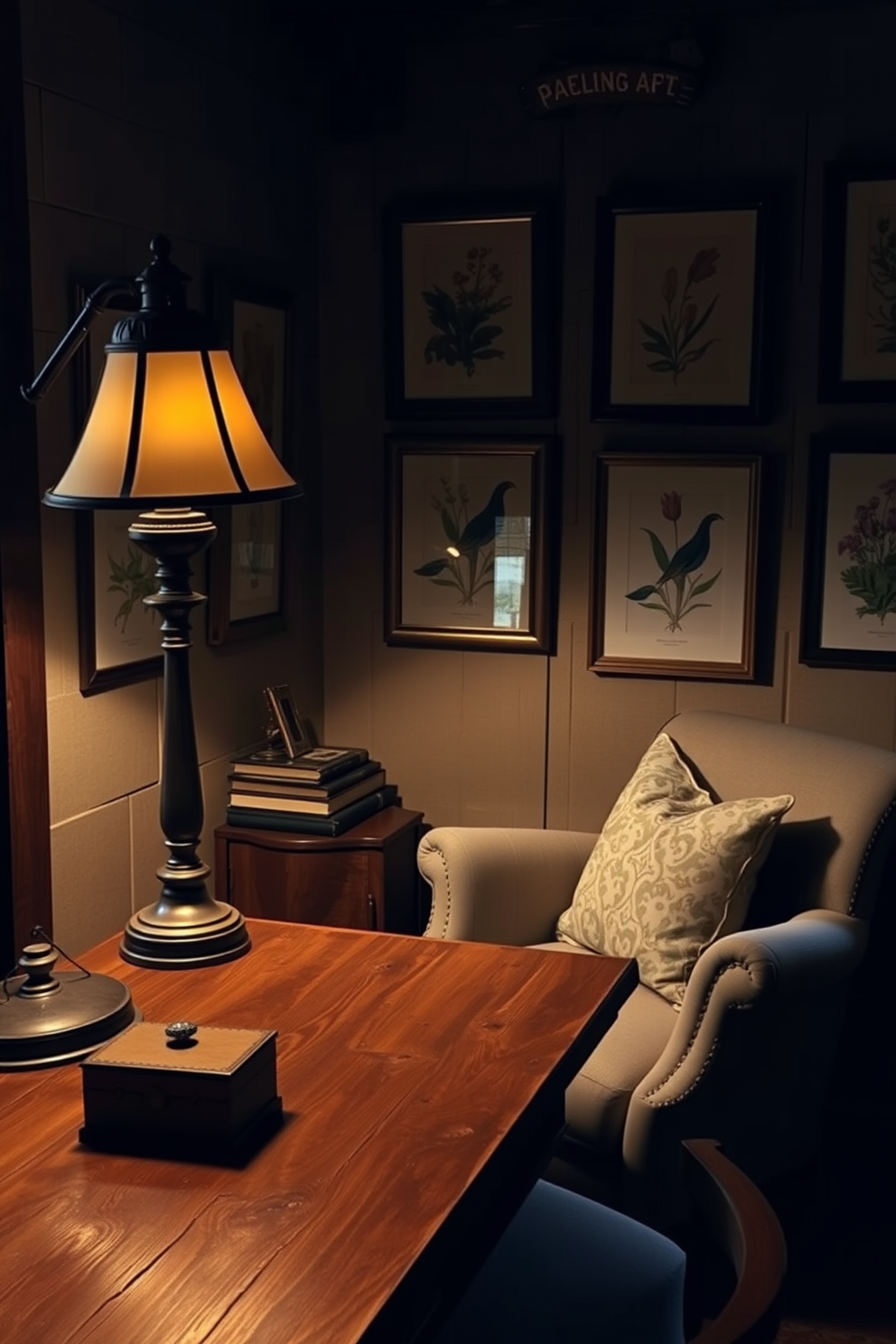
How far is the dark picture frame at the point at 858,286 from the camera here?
3146mm

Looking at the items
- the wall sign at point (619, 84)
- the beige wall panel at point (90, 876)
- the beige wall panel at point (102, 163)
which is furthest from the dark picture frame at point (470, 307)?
the beige wall panel at point (90, 876)

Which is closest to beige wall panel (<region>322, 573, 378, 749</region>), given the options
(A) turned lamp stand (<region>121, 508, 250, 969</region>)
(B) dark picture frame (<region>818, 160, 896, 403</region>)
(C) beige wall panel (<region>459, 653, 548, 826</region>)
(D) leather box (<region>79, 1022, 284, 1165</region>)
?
(C) beige wall panel (<region>459, 653, 548, 826</region>)

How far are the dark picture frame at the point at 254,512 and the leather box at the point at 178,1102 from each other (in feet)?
5.88

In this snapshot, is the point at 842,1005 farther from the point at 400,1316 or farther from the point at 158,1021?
the point at 400,1316

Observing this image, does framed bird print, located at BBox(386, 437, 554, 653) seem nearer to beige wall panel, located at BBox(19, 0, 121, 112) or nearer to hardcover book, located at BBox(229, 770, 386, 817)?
hardcover book, located at BBox(229, 770, 386, 817)

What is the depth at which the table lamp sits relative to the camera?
71.5 inches

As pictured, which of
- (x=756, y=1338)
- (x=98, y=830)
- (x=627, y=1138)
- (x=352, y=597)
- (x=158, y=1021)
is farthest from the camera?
(x=352, y=597)

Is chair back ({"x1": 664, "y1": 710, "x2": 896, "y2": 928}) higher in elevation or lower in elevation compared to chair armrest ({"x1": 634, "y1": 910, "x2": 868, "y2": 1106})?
higher

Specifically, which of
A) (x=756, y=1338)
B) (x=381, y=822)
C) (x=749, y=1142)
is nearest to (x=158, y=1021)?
(x=756, y=1338)

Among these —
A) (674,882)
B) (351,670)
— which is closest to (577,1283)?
(674,882)

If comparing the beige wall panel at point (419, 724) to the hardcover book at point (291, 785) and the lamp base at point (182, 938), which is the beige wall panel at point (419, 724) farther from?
the lamp base at point (182, 938)

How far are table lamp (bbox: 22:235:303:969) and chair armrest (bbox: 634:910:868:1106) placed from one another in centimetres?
80

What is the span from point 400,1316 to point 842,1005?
69.7 inches

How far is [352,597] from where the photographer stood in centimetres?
367
